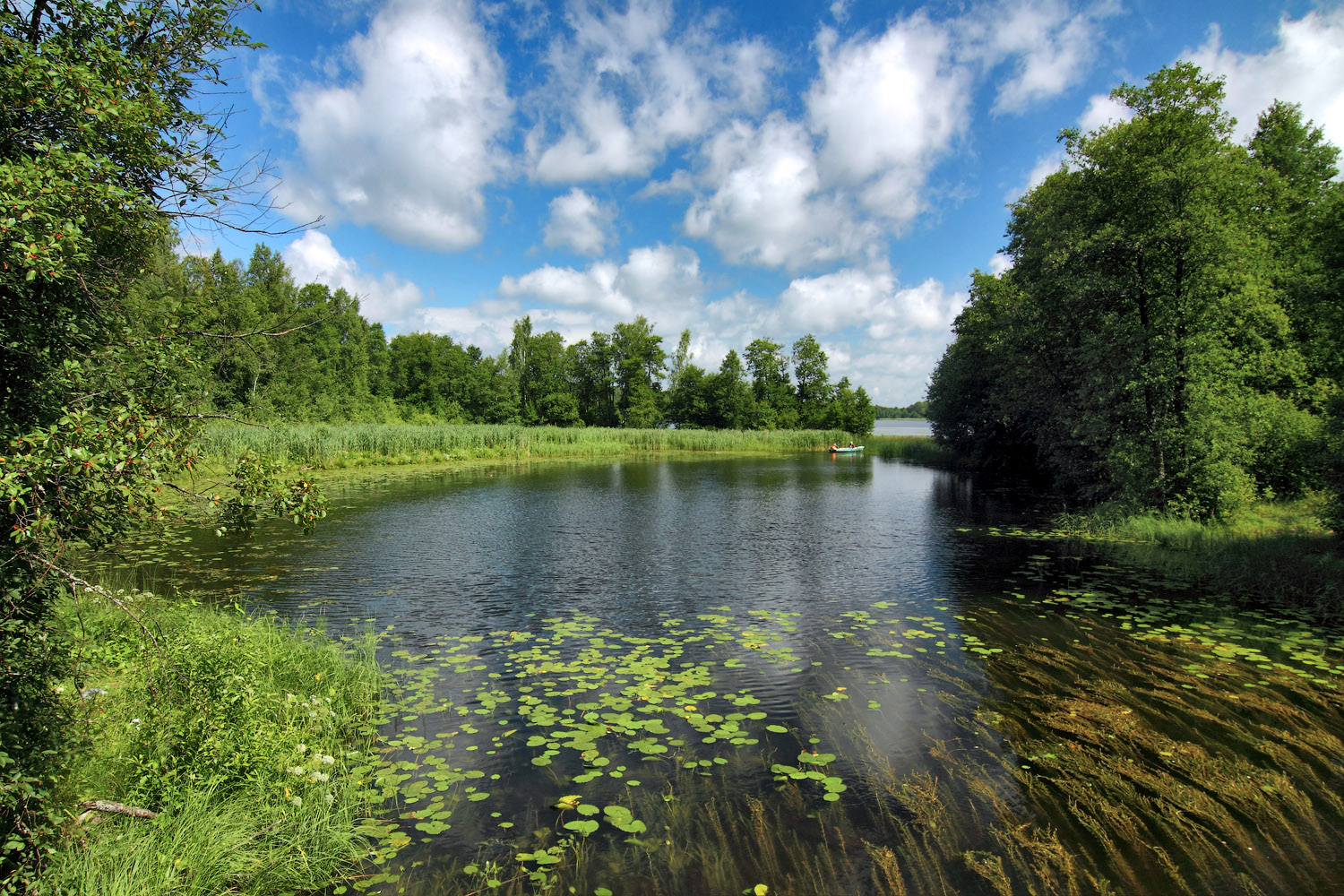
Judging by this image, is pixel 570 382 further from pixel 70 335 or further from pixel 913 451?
pixel 70 335

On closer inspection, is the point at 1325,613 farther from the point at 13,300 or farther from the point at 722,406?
the point at 722,406

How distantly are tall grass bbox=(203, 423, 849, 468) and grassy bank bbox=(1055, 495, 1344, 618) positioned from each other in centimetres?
2334

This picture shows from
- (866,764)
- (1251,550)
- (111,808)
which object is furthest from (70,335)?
(1251,550)

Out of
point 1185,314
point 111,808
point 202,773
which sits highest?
point 1185,314

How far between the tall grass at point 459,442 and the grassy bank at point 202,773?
1400 centimetres

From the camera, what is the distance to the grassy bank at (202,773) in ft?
13.1

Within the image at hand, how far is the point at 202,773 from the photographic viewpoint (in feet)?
16.0

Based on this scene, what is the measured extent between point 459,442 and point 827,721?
40690 millimetres

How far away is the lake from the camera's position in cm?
485

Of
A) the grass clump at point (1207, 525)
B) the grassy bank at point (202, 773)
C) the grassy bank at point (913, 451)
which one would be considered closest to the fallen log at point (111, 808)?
the grassy bank at point (202, 773)

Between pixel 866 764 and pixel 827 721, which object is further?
pixel 827 721

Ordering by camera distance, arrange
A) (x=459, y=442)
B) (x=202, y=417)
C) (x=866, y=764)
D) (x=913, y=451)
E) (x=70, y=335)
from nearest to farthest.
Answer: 1. (x=70, y=335)
2. (x=202, y=417)
3. (x=866, y=764)
4. (x=459, y=442)
5. (x=913, y=451)

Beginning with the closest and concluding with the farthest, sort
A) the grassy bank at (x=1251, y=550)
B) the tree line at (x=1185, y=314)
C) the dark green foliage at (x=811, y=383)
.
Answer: the grassy bank at (x=1251, y=550) → the tree line at (x=1185, y=314) → the dark green foliage at (x=811, y=383)

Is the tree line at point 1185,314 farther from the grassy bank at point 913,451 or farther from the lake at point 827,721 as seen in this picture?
the grassy bank at point 913,451
